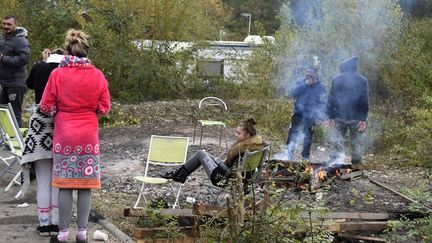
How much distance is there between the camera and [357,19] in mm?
14555

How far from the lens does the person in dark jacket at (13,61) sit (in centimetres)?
841

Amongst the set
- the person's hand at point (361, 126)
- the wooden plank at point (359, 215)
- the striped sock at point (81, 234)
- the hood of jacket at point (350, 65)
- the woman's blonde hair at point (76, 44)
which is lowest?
the wooden plank at point (359, 215)

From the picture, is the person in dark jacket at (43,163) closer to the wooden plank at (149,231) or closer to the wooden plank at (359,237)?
the wooden plank at (149,231)

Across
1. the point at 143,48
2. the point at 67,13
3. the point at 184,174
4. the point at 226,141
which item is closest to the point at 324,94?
the point at 226,141

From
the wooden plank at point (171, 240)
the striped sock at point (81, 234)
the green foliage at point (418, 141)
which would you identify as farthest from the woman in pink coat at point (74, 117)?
the green foliage at point (418, 141)

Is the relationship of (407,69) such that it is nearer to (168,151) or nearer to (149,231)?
(168,151)

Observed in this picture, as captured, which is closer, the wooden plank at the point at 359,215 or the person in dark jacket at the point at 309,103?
the wooden plank at the point at 359,215

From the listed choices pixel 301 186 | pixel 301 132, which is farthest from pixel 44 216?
pixel 301 132

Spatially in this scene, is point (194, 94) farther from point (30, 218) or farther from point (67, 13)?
point (30, 218)

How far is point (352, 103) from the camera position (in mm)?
9234

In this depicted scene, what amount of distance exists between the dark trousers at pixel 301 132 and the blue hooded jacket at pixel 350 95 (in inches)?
29.2

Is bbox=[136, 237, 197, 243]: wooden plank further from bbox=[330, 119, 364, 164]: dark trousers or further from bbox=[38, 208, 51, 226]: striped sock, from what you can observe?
bbox=[330, 119, 364, 164]: dark trousers

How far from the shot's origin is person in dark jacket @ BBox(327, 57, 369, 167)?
9.20 meters

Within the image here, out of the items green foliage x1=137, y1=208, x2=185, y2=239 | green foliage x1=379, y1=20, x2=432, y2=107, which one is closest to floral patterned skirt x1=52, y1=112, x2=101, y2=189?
green foliage x1=137, y1=208, x2=185, y2=239
